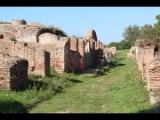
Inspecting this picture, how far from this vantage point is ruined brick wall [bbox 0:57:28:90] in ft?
33.0

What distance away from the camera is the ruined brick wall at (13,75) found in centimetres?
1007

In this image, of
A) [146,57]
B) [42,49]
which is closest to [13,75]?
[42,49]

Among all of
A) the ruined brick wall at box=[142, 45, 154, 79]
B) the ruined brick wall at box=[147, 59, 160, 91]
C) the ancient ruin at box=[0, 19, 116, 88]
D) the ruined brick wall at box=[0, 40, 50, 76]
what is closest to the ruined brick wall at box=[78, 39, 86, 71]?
the ancient ruin at box=[0, 19, 116, 88]

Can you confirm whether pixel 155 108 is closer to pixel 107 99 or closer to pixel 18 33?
pixel 107 99

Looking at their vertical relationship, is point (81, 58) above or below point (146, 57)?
below

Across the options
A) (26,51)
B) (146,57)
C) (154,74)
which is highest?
(26,51)

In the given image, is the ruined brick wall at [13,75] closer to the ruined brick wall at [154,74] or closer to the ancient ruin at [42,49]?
the ancient ruin at [42,49]

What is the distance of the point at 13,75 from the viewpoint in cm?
1044

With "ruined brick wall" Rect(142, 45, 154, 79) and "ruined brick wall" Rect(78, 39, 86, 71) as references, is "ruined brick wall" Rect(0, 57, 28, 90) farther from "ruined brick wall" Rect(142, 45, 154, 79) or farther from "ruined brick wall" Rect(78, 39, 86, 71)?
→ "ruined brick wall" Rect(78, 39, 86, 71)

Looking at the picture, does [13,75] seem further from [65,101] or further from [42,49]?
[42,49]
